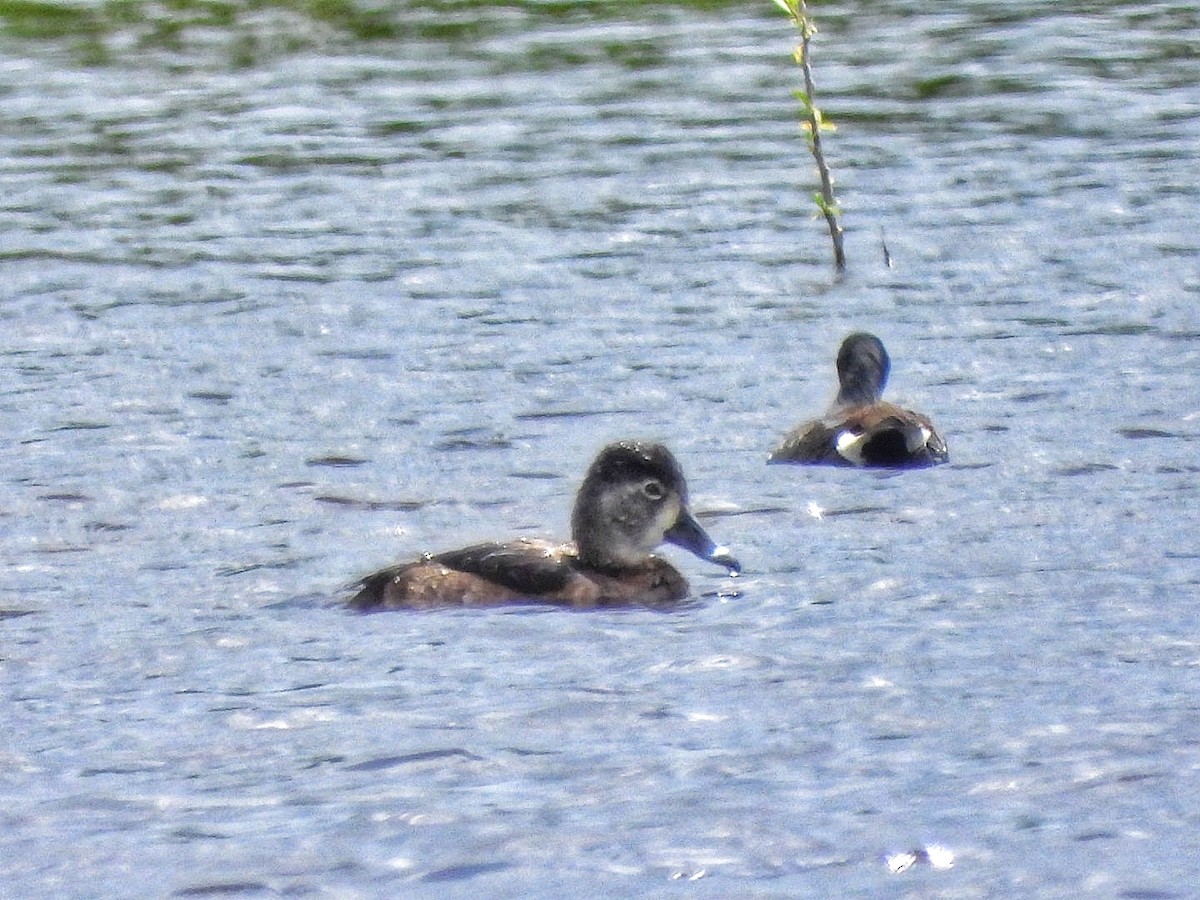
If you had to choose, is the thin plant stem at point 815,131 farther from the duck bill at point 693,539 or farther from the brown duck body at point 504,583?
the brown duck body at point 504,583

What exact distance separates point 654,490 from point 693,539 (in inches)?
11.2

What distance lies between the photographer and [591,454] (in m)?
14.8

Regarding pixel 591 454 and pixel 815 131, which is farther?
pixel 815 131

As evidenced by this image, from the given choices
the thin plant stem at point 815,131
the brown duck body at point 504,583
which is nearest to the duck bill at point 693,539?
the brown duck body at point 504,583

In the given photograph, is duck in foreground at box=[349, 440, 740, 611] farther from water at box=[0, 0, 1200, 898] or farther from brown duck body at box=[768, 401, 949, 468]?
brown duck body at box=[768, 401, 949, 468]

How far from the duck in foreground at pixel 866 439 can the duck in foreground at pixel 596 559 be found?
1.88 m

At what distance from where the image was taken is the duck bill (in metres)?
12.4

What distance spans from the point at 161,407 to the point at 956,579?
5.72 m

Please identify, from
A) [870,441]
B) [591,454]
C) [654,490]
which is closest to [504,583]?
[654,490]

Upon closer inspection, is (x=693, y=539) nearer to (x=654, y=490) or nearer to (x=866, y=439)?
(x=654, y=490)

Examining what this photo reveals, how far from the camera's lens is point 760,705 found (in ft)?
33.3

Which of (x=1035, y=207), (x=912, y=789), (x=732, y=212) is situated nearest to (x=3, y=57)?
(x=732, y=212)

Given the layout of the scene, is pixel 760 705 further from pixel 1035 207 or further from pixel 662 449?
pixel 1035 207

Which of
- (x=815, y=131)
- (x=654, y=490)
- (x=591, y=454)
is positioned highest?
(x=815, y=131)
